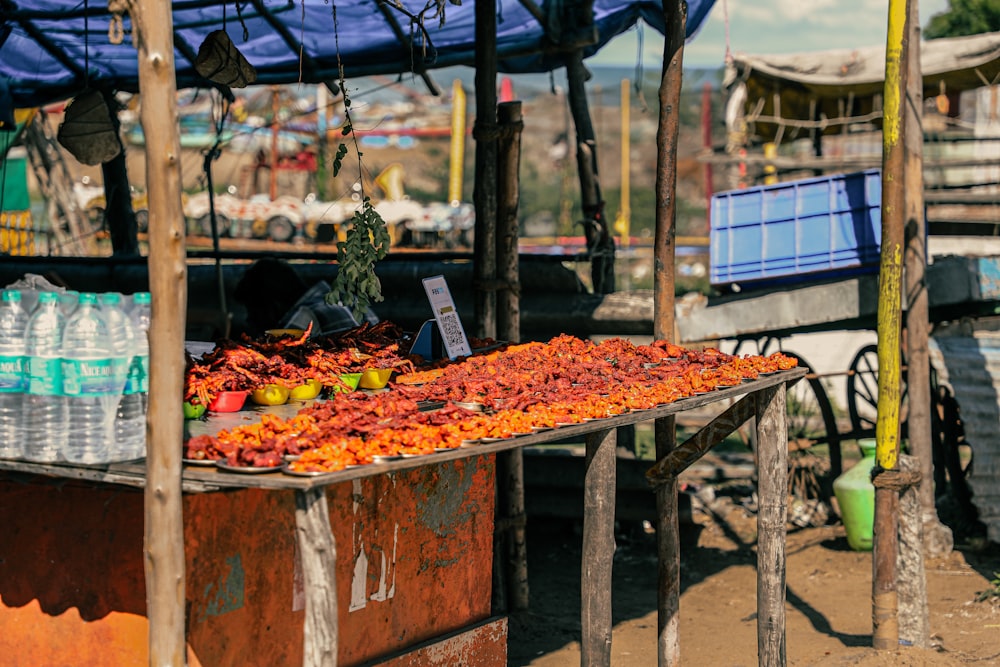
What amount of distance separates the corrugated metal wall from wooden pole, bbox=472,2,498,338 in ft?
15.8

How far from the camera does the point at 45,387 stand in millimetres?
3535

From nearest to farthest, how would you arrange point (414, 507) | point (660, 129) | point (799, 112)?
point (414, 507) → point (660, 129) → point (799, 112)

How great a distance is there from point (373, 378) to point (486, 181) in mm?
2892

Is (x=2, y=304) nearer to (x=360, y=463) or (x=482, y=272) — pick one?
(x=360, y=463)

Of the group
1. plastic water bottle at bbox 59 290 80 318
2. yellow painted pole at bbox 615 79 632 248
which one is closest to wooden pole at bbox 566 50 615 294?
plastic water bottle at bbox 59 290 80 318

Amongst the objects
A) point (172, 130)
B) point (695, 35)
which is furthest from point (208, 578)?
point (695, 35)

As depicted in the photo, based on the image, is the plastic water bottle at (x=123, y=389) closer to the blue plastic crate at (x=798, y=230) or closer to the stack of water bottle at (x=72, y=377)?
the stack of water bottle at (x=72, y=377)

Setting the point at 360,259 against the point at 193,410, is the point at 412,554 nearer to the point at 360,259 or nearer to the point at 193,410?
the point at 360,259

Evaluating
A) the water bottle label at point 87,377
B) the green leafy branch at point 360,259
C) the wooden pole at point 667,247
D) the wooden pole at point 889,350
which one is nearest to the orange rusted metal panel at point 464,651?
the wooden pole at point 667,247

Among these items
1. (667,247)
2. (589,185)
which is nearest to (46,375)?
(667,247)

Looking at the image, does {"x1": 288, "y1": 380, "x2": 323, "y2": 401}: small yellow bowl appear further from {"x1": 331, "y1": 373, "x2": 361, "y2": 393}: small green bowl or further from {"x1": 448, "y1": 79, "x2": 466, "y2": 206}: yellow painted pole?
{"x1": 448, "y1": 79, "x2": 466, "y2": 206}: yellow painted pole

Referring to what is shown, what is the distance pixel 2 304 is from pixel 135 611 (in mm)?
1443

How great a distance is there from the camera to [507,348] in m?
6.38

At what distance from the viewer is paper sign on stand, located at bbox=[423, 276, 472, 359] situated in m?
5.87
